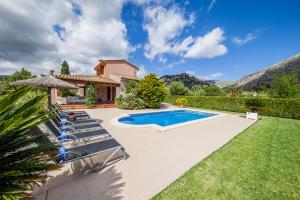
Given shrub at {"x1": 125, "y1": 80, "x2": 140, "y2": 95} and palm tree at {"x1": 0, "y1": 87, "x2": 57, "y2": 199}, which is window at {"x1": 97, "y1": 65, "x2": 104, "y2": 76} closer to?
shrub at {"x1": 125, "y1": 80, "x2": 140, "y2": 95}

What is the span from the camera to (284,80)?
3259cm

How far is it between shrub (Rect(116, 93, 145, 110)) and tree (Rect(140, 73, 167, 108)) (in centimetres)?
116

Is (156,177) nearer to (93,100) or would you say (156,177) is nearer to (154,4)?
(154,4)

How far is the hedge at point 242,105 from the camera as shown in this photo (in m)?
14.6

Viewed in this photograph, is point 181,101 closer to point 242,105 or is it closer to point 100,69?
point 242,105

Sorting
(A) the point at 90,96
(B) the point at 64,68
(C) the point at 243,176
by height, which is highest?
(B) the point at 64,68

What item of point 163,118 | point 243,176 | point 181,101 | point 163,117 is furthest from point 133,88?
point 243,176

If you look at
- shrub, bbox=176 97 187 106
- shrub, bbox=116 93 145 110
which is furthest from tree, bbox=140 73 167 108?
shrub, bbox=176 97 187 106

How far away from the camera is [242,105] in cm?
1783

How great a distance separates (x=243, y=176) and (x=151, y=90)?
1626cm

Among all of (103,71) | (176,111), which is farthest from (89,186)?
(103,71)

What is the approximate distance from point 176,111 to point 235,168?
1473 cm

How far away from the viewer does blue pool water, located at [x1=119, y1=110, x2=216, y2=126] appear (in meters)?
13.5

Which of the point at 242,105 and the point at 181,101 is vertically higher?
the point at 181,101
